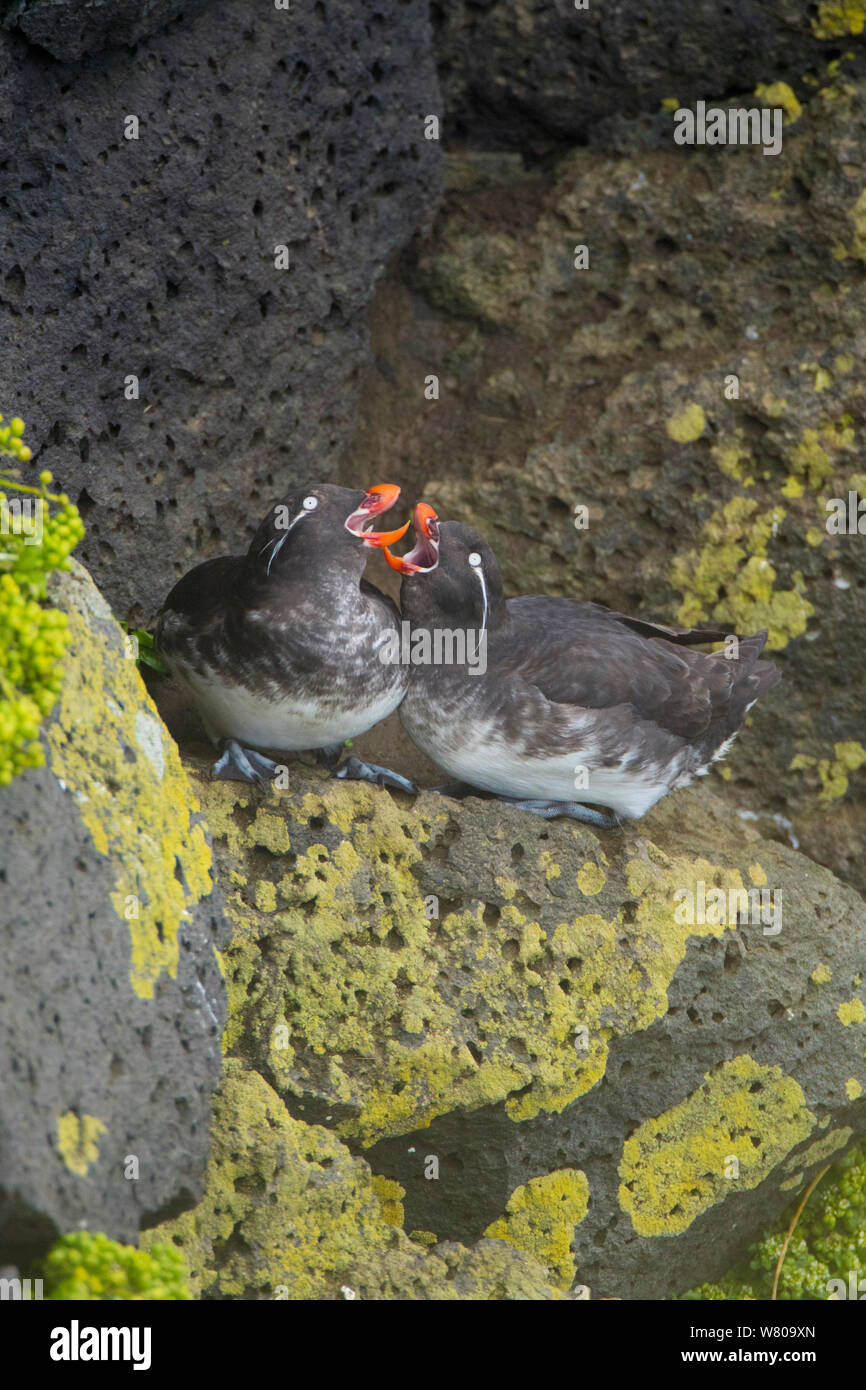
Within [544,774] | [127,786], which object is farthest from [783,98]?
[127,786]

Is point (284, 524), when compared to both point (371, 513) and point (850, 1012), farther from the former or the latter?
point (850, 1012)

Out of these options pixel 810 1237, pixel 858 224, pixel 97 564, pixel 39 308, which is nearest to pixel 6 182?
pixel 39 308

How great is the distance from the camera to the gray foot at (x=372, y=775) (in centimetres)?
533

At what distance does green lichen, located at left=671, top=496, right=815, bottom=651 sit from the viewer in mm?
6555

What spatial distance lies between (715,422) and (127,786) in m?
3.74

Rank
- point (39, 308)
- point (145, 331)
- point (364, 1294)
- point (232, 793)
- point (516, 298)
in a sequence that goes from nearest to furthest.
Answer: point (364, 1294) → point (232, 793) → point (39, 308) → point (145, 331) → point (516, 298)

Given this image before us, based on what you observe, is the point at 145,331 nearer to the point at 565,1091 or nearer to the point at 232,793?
the point at 232,793

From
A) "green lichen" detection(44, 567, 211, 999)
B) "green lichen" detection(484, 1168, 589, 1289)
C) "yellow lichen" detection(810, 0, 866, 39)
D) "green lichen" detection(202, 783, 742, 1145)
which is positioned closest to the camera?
"green lichen" detection(44, 567, 211, 999)

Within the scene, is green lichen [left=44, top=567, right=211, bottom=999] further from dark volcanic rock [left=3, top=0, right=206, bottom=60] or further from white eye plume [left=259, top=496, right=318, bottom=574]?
dark volcanic rock [left=3, top=0, right=206, bottom=60]

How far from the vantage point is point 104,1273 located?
3.42m

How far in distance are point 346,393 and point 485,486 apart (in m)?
0.85

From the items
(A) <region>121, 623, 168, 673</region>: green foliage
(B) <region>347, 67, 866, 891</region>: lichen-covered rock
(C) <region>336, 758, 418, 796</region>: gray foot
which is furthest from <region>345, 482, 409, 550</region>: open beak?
(B) <region>347, 67, 866, 891</region>: lichen-covered rock

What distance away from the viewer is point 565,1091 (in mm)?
5000

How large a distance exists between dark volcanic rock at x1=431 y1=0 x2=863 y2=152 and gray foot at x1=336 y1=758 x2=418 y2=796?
3.68m
